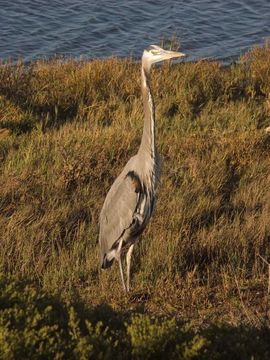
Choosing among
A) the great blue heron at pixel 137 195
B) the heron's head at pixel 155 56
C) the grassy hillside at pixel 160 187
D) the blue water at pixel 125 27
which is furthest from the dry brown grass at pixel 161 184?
the blue water at pixel 125 27

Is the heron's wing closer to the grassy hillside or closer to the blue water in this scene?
the grassy hillside

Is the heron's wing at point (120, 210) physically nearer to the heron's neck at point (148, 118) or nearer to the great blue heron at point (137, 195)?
the great blue heron at point (137, 195)

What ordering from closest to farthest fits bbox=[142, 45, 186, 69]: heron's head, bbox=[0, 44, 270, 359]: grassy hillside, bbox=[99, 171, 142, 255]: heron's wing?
bbox=[0, 44, 270, 359]: grassy hillside → bbox=[142, 45, 186, 69]: heron's head → bbox=[99, 171, 142, 255]: heron's wing

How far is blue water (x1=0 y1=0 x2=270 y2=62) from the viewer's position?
1396cm

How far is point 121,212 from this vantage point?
5801mm

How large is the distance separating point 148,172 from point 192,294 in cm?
100

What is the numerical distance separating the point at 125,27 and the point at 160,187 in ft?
29.4

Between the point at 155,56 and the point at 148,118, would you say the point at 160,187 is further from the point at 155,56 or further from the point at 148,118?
the point at 155,56

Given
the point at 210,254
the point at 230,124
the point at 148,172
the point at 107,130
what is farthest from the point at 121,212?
the point at 230,124

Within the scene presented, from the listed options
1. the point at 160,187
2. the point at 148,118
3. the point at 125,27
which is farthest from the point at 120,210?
the point at 125,27

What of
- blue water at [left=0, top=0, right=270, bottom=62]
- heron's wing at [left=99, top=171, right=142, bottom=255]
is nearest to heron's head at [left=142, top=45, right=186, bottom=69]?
heron's wing at [left=99, top=171, right=142, bottom=255]

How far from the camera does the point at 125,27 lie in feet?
50.3

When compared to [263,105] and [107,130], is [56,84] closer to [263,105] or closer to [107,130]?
[107,130]

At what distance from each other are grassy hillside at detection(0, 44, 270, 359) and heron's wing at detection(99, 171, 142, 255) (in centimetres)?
24
